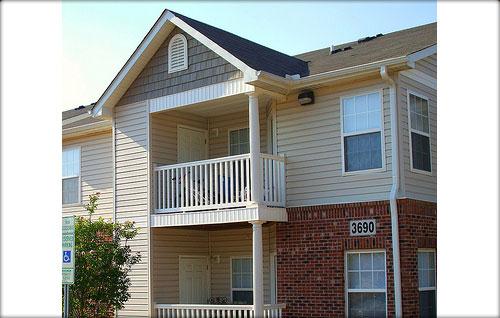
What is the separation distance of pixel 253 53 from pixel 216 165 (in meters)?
2.90

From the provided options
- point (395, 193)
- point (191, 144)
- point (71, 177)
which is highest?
point (191, 144)

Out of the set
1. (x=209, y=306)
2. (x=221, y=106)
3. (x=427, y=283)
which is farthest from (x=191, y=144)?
(x=427, y=283)

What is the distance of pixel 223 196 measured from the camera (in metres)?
15.8

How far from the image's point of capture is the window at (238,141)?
1786 cm

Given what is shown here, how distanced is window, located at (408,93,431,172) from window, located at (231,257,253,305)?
16.1 ft

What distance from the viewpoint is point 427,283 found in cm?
1445

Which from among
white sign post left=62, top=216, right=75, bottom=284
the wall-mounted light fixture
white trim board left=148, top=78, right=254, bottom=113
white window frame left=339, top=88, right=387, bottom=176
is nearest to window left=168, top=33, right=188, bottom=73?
white trim board left=148, top=78, right=254, bottom=113

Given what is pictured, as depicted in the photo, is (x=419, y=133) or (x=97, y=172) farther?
(x=97, y=172)

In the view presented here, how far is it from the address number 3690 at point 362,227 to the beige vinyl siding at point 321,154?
0.46 m

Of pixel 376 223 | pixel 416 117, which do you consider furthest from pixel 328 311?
pixel 416 117

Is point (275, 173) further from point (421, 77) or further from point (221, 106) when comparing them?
point (421, 77)

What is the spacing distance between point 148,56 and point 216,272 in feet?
18.2
